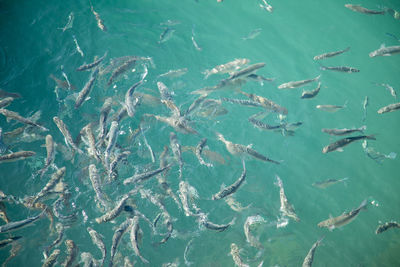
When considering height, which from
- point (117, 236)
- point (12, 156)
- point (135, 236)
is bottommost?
point (117, 236)

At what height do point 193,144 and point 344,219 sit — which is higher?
point 344,219

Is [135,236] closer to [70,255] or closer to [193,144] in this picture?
[70,255]

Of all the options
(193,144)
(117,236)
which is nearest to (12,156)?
(117,236)

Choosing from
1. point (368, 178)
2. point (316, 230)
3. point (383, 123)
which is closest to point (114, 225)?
point (316, 230)

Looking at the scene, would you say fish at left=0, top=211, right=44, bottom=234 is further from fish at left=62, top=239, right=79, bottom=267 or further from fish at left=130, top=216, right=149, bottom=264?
fish at left=130, top=216, right=149, bottom=264

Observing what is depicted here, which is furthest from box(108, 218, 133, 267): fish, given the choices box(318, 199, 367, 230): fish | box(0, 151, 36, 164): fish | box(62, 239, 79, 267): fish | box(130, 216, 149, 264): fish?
box(318, 199, 367, 230): fish

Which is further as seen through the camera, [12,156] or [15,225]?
[12,156]

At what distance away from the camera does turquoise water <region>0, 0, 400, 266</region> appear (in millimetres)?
7402

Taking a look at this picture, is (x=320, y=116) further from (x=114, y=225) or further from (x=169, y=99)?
(x=114, y=225)

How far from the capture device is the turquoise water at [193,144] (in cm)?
740

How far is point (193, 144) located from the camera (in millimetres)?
9062

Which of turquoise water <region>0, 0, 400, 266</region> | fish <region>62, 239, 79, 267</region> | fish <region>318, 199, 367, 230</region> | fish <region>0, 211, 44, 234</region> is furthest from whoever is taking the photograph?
turquoise water <region>0, 0, 400, 266</region>

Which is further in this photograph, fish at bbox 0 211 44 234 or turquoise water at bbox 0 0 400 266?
turquoise water at bbox 0 0 400 266

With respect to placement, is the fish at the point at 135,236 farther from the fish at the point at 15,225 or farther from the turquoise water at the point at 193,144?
the fish at the point at 15,225
